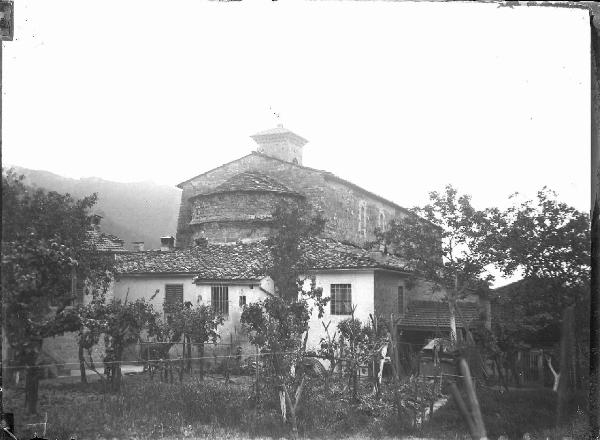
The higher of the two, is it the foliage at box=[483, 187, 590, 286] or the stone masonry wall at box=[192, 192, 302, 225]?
the stone masonry wall at box=[192, 192, 302, 225]

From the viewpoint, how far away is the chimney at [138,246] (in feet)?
16.3

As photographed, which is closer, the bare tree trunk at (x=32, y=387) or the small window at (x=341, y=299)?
the bare tree trunk at (x=32, y=387)

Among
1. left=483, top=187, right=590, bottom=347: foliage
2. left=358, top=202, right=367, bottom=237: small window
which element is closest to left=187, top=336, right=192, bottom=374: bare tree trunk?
left=358, top=202, right=367, bottom=237: small window

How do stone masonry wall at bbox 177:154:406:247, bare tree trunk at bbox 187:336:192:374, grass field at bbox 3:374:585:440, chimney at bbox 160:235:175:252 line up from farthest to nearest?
stone masonry wall at bbox 177:154:406:247
chimney at bbox 160:235:175:252
bare tree trunk at bbox 187:336:192:374
grass field at bbox 3:374:585:440

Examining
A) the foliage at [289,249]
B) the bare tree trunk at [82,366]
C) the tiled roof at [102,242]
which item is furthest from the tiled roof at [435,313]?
the bare tree trunk at [82,366]

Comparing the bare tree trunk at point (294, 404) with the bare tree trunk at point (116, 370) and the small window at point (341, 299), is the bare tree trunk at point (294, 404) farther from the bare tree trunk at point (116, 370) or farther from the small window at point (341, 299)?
the bare tree trunk at point (116, 370)

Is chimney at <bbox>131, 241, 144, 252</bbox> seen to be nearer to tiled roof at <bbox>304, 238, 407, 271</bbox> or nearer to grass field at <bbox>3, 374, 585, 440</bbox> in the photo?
grass field at <bbox>3, 374, 585, 440</bbox>

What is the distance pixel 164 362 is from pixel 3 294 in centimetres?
149

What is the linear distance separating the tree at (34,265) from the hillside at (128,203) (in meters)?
0.14

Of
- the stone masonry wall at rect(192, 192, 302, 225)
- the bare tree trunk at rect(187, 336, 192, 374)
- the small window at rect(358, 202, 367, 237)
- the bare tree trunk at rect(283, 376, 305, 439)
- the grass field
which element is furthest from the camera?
the small window at rect(358, 202, 367, 237)

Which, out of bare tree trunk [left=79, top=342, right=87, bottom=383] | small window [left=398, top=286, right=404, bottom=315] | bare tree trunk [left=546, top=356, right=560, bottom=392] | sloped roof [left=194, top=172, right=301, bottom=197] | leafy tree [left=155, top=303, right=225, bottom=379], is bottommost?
bare tree trunk [left=546, top=356, right=560, bottom=392]

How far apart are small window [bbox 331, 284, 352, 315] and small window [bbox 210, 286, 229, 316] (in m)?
1.13

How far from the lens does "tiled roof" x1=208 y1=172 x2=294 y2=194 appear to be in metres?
6.06

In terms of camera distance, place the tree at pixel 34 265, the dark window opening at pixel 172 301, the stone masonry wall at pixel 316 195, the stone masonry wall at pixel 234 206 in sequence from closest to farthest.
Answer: the tree at pixel 34 265, the dark window opening at pixel 172 301, the stone masonry wall at pixel 234 206, the stone masonry wall at pixel 316 195
